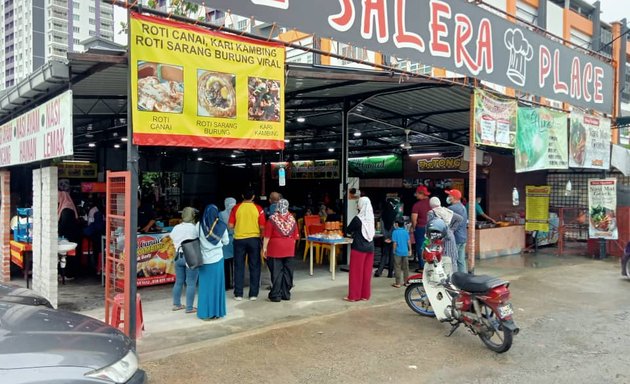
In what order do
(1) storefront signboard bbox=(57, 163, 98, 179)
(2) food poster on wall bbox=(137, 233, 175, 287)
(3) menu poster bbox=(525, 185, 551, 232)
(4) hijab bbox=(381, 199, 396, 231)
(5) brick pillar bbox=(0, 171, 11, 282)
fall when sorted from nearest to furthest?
(2) food poster on wall bbox=(137, 233, 175, 287) → (5) brick pillar bbox=(0, 171, 11, 282) → (4) hijab bbox=(381, 199, 396, 231) → (3) menu poster bbox=(525, 185, 551, 232) → (1) storefront signboard bbox=(57, 163, 98, 179)

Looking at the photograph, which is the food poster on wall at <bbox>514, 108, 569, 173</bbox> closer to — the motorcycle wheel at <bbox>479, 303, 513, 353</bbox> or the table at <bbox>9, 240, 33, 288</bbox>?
the motorcycle wheel at <bbox>479, 303, 513, 353</bbox>

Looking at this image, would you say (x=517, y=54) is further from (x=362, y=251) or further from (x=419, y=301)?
(x=419, y=301)

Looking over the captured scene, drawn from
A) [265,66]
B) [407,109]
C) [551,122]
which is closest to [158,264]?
[265,66]

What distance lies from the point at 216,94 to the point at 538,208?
10.8 metres

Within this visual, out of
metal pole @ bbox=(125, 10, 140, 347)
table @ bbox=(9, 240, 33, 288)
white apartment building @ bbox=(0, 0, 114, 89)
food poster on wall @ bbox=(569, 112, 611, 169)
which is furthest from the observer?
white apartment building @ bbox=(0, 0, 114, 89)

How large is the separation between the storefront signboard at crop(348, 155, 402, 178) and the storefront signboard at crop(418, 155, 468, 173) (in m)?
1.23

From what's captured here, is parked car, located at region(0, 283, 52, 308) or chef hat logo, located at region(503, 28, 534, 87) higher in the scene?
chef hat logo, located at region(503, 28, 534, 87)

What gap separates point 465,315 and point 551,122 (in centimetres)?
681

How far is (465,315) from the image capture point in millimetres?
5867

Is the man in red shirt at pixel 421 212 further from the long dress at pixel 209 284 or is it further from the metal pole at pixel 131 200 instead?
the metal pole at pixel 131 200

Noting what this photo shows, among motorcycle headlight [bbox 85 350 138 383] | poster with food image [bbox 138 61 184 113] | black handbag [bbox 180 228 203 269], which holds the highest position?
poster with food image [bbox 138 61 184 113]

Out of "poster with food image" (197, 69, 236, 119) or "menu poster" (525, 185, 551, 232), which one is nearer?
"poster with food image" (197, 69, 236, 119)

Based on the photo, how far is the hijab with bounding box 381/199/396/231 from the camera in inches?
362

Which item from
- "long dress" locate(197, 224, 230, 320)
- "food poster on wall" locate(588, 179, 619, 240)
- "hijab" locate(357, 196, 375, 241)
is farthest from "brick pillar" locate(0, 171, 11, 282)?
"food poster on wall" locate(588, 179, 619, 240)
